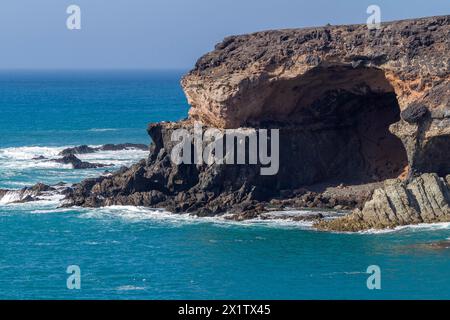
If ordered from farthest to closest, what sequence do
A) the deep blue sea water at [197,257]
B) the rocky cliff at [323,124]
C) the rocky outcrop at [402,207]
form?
the rocky cliff at [323,124] → the rocky outcrop at [402,207] → the deep blue sea water at [197,257]

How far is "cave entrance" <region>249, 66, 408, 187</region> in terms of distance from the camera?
55.1 m

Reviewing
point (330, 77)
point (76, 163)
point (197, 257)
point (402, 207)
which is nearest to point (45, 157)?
point (76, 163)

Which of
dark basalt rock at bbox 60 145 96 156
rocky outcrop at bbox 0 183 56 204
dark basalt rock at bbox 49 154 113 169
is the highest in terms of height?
dark basalt rock at bbox 60 145 96 156

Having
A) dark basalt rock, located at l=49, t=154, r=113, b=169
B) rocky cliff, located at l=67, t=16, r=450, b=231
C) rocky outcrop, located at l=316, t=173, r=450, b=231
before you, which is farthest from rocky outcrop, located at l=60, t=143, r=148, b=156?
rocky outcrop, located at l=316, t=173, r=450, b=231

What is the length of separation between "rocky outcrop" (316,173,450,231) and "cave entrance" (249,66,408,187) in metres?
5.88

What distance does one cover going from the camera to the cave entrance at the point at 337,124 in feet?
181

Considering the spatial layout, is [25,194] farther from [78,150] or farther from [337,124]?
[78,150]

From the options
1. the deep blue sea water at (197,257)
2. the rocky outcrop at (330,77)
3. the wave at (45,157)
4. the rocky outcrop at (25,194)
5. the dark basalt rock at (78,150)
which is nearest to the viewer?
the deep blue sea water at (197,257)

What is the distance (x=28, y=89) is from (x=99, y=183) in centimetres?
13189

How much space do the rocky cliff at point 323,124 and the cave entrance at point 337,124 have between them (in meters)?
0.06

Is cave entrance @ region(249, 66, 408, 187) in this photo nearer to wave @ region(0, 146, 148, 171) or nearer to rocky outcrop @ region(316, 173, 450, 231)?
rocky outcrop @ region(316, 173, 450, 231)

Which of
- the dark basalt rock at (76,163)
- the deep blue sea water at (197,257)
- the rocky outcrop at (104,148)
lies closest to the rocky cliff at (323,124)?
the deep blue sea water at (197,257)

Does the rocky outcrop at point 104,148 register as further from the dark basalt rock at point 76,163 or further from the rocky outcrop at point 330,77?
the rocky outcrop at point 330,77
